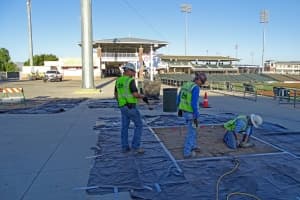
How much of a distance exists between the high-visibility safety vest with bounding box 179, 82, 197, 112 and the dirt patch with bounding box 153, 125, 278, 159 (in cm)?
100

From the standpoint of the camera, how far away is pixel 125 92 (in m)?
6.70

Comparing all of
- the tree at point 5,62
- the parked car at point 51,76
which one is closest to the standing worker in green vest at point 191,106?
the parked car at point 51,76

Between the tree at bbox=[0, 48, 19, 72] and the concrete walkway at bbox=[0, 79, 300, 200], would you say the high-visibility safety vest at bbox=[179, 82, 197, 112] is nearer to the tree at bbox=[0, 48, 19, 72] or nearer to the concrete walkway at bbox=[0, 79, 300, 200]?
the concrete walkway at bbox=[0, 79, 300, 200]

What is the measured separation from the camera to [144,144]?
764 centimetres

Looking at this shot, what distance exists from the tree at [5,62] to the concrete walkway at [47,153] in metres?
79.8

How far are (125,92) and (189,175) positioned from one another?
87.9 inches

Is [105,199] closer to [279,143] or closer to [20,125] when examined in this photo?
[279,143]

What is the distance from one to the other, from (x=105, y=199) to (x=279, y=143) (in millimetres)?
4951

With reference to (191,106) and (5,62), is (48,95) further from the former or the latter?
(5,62)

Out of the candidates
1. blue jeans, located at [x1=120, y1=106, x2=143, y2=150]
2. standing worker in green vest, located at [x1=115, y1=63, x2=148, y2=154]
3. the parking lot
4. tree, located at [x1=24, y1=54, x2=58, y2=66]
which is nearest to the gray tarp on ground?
blue jeans, located at [x1=120, y1=106, x2=143, y2=150]

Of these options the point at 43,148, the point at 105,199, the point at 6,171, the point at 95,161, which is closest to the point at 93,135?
the point at 43,148

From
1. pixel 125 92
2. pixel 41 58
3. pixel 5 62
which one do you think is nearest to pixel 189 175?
pixel 125 92

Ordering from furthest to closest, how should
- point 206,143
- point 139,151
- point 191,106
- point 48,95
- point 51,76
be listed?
point 51,76 < point 48,95 < point 206,143 < point 139,151 < point 191,106

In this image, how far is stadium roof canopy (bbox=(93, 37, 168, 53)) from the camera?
6444 centimetres
